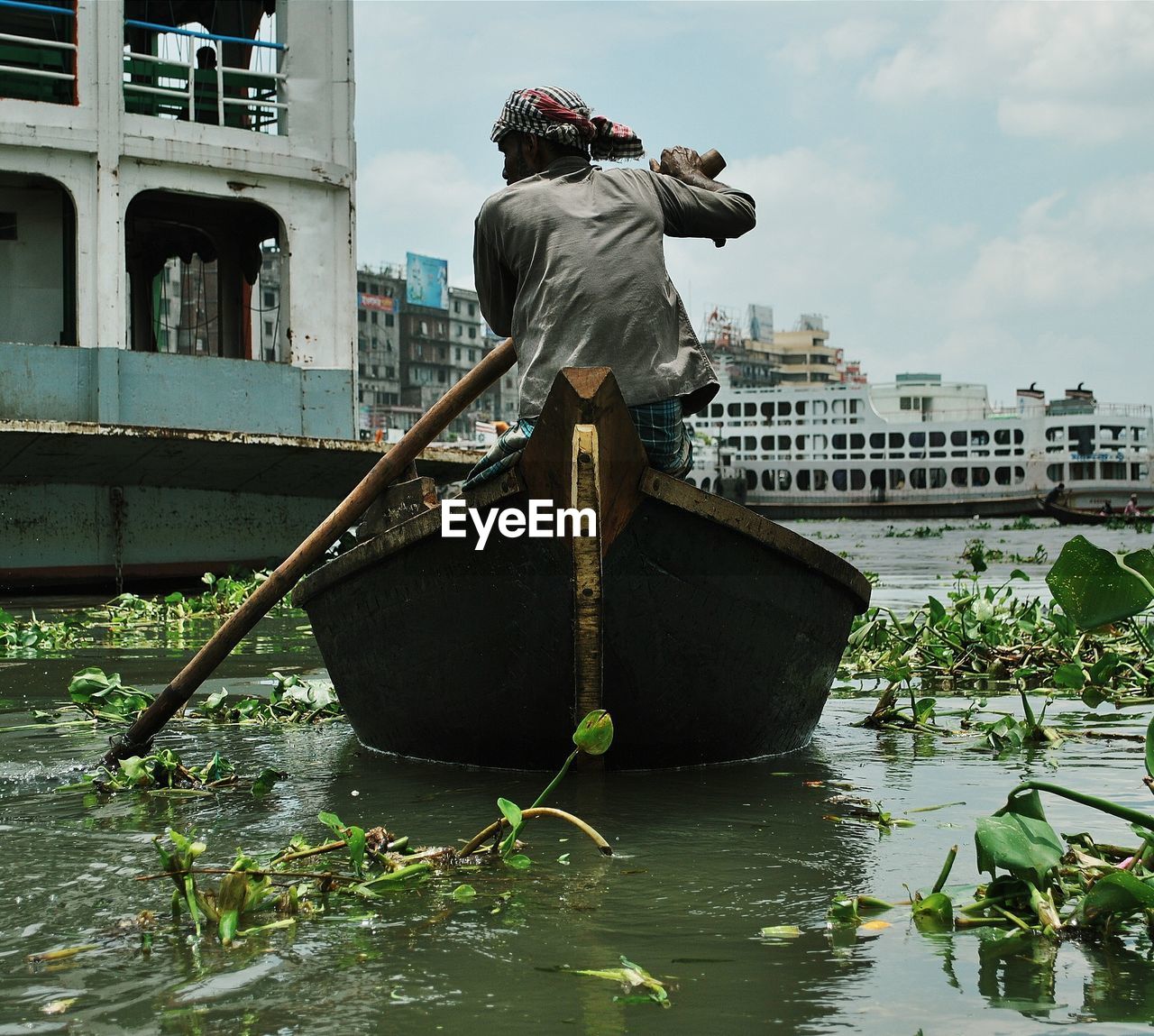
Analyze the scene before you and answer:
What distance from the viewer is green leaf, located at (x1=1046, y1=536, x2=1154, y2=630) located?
9.09ft

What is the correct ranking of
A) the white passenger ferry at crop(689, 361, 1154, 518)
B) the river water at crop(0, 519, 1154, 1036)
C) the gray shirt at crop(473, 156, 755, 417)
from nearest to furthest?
the river water at crop(0, 519, 1154, 1036), the gray shirt at crop(473, 156, 755, 417), the white passenger ferry at crop(689, 361, 1154, 518)

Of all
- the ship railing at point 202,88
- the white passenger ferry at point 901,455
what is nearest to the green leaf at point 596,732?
the ship railing at point 202,88

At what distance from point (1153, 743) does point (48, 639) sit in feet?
20.9

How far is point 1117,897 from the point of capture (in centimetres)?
212

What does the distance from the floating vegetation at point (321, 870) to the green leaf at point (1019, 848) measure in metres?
0.63

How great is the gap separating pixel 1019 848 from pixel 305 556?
103 inches

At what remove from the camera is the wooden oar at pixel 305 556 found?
4094mm

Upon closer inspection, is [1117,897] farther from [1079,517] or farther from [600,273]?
[1079,517]

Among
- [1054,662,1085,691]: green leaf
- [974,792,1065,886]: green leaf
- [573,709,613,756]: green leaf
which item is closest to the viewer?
[974,792,1065,886]: green leaf

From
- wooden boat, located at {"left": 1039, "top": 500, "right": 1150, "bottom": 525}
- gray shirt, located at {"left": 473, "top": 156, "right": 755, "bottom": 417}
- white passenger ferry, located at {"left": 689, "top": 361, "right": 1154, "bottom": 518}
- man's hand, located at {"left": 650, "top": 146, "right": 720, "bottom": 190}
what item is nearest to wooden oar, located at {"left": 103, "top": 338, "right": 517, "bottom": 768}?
gray shirt, located at {"left": 473, "top": 156, "right": 755, "bottom": 417}

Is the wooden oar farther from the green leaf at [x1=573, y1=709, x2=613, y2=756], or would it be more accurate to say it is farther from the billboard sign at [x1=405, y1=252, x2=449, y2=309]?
the billboard sign at [x1=405, y1=252, x2=449, y2=309]

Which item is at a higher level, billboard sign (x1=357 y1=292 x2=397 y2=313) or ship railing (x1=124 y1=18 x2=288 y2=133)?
billboard sign (x1=357 y1=292 x2=397 y2=313)

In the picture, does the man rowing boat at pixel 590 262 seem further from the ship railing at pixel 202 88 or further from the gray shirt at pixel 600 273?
the ship railing at pixel 202 88

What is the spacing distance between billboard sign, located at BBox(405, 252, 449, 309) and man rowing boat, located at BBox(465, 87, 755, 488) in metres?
100
